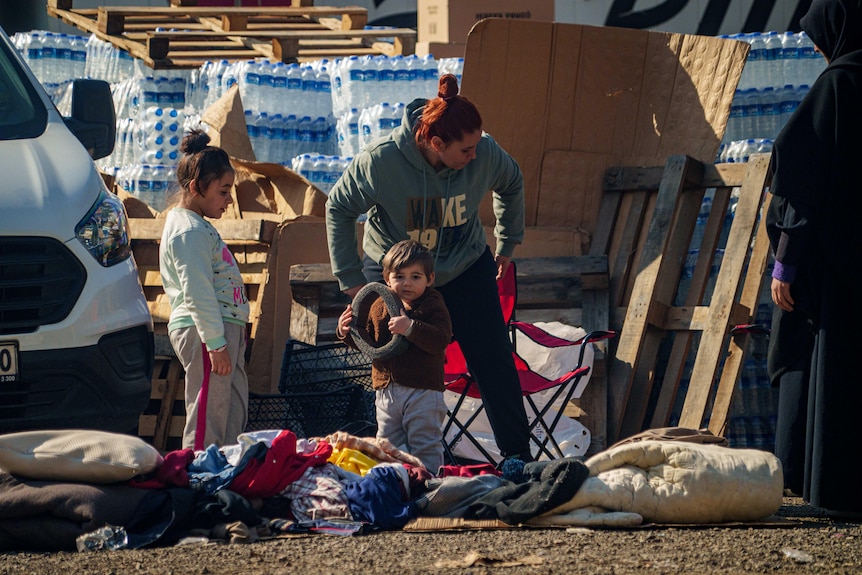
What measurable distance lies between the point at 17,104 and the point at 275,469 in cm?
237

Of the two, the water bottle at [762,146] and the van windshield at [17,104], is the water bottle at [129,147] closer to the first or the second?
the van windshield at [17,104]

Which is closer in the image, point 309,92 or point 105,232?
point 105,232

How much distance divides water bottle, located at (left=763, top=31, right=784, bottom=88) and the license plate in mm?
4913

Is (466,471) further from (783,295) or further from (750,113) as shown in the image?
(750,113)

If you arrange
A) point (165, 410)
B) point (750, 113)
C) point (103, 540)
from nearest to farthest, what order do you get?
point (103, 540) < point (165, 410) < point (750, 113)

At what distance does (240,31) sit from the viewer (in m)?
9.25

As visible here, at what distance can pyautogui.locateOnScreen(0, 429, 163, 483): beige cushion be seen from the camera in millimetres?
3941

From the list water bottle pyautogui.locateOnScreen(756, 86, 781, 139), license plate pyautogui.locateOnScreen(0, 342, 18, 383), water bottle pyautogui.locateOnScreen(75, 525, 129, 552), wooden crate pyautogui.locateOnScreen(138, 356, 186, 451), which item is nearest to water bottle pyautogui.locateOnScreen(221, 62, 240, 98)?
wooden crate pyautogui.locateOnScreen(138, 356, 186, 451)

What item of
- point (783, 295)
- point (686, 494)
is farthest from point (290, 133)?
point (686, 494)

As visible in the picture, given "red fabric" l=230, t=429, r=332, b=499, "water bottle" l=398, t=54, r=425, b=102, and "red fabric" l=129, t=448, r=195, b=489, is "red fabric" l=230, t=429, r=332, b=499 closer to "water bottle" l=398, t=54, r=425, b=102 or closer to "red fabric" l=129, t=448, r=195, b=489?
"red fabric" l=129, t=448, r=195, b=489

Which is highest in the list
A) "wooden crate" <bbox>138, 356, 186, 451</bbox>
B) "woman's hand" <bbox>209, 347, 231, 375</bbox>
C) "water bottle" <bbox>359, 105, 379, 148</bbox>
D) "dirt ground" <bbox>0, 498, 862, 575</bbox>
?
"water bottle" <bbox>359, 105, 379, 148</bbox>

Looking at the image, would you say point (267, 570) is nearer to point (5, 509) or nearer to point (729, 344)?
point (5, 509)

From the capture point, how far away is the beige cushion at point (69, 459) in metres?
3.94

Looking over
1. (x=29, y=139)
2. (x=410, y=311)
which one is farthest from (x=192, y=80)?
(x=410, y=311)
